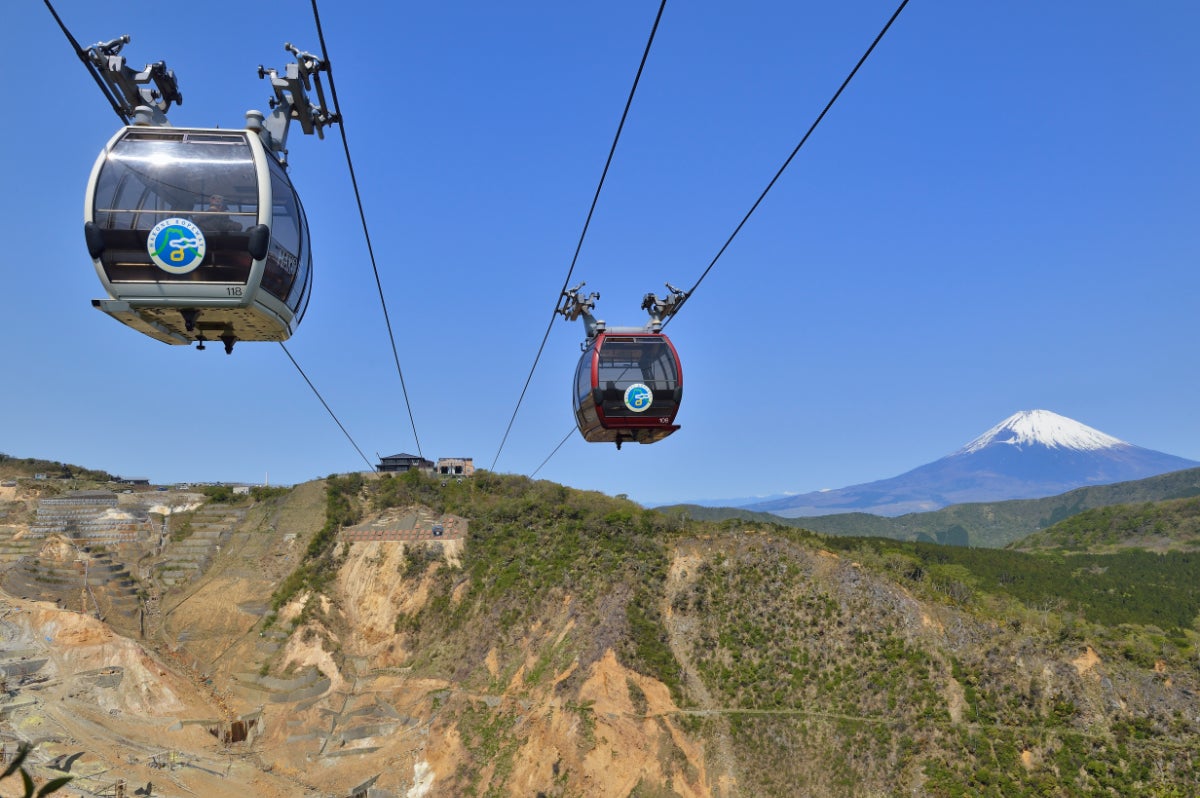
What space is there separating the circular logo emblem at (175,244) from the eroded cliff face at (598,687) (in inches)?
1253

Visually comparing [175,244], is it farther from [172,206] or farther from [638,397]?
[638,397]

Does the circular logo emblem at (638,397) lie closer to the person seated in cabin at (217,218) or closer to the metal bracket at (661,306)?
the metal bracket at (661,306)

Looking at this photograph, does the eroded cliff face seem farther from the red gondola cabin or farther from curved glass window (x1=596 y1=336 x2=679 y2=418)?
curved glass window (x1=596 y1=336 x2=679 y2=418)

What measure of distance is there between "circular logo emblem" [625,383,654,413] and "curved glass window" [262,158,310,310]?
28.9 ft

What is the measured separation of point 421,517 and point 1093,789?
50149 millimetres

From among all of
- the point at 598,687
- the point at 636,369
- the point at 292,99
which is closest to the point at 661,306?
the point at 636,369

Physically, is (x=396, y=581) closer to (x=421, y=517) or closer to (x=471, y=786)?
(x=421, y=517)

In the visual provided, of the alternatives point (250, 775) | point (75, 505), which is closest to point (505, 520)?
point (250, 775)

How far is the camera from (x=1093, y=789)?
3055 centimetres

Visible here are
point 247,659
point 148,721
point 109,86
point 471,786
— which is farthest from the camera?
point 247,659

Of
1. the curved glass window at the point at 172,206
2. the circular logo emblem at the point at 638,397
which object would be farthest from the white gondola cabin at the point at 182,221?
the circular logo emblem at the point at 638,397

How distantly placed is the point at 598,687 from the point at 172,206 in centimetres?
3641

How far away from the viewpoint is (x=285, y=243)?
1112 cm

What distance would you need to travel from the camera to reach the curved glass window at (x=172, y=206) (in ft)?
33.9
